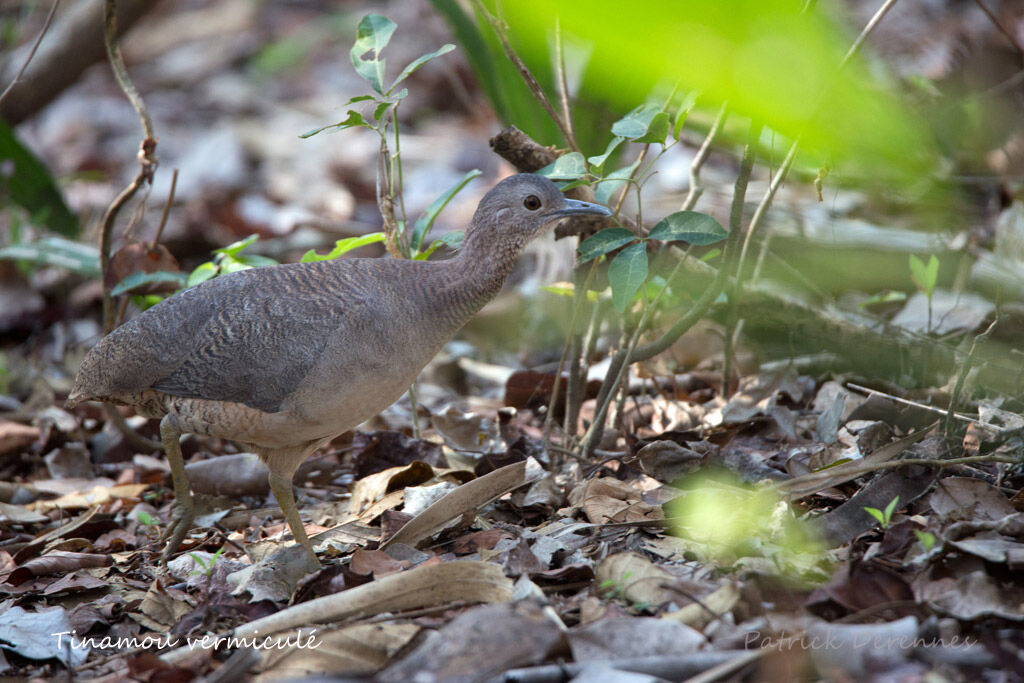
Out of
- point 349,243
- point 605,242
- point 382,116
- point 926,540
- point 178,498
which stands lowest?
point 178,498

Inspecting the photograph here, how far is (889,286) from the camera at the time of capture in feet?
19.6

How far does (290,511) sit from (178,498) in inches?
30.2

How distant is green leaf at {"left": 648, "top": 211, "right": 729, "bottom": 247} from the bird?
0.33 m

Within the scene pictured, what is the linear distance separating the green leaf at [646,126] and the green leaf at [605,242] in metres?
0.39

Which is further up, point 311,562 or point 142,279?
point 142,279

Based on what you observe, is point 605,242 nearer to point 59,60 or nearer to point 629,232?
point 629,232

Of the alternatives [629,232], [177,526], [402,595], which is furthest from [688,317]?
[177,526]

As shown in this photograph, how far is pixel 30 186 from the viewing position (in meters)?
7.61

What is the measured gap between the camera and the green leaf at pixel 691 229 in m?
3.63

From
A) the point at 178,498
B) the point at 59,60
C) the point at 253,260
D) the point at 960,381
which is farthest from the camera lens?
the point at 59,60

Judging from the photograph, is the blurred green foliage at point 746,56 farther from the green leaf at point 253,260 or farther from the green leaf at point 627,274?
the green leaf at point 253,260

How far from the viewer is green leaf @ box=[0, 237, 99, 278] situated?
656cm

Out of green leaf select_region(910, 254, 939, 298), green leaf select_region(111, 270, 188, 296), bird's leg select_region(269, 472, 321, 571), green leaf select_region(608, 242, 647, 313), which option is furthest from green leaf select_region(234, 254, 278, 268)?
green leaf select_region(910, 254, 939, 298)

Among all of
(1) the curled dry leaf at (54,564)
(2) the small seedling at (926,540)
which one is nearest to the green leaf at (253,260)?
(1) the curled dry leaf at (54,564)
